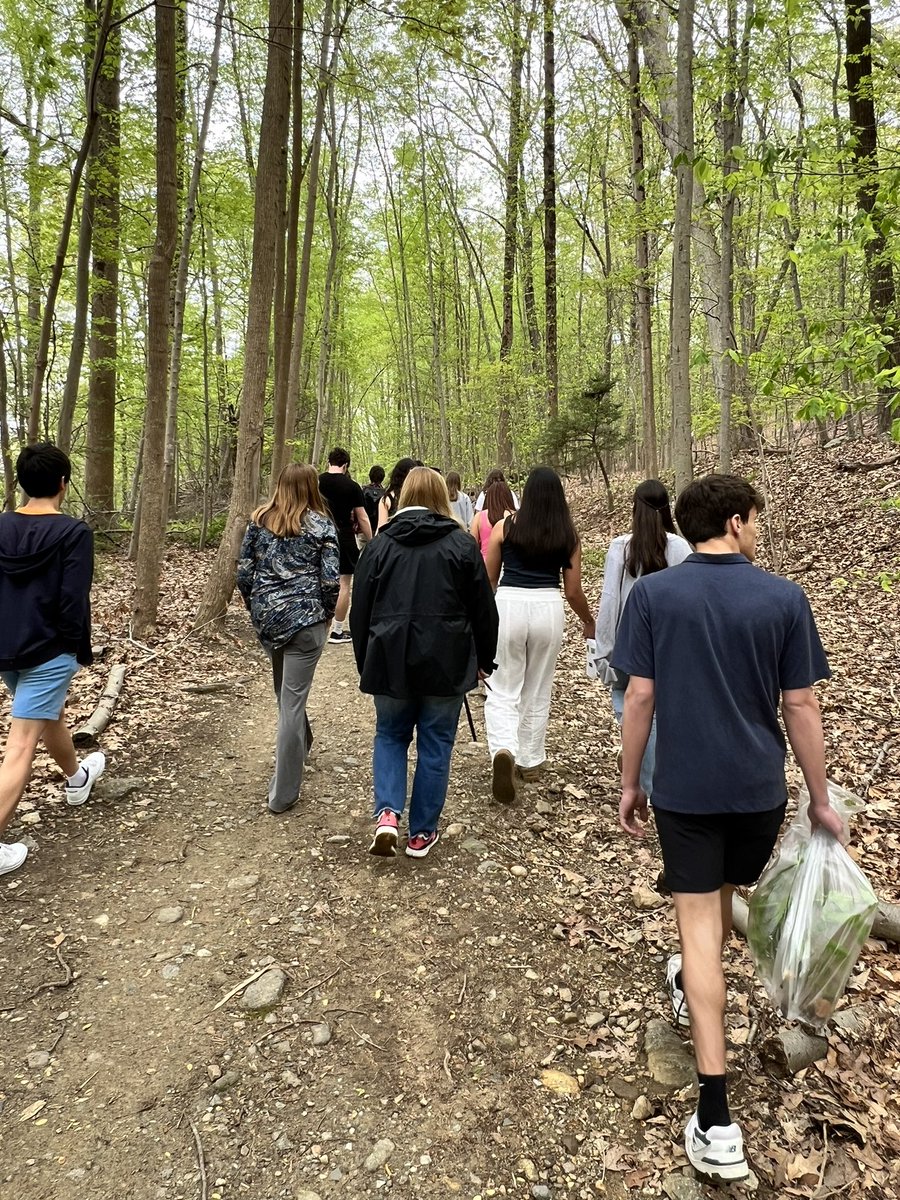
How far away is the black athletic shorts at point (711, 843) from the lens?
214 centimetres

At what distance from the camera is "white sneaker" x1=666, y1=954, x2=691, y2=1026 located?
266 centimetres

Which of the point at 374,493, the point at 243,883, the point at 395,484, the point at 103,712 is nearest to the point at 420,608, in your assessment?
the point at 243,883

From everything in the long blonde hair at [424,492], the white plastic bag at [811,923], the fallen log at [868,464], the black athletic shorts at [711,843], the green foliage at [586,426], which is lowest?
the white plastic bag at [811,923]

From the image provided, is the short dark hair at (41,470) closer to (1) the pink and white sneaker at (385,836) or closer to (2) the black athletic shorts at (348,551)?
(1) the pink and white sneaker at (385,836)

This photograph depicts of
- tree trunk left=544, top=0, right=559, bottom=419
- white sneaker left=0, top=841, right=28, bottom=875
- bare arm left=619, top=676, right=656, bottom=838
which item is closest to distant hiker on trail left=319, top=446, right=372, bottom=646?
white sneaker left=0, top=841, right=28, bottom=875

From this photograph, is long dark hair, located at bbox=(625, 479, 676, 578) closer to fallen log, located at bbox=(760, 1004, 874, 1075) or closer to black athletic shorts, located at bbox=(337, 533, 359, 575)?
Result: fallen log, located at bbox=(760, 1004, 874, 1075)

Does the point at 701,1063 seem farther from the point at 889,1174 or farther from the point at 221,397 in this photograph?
the point at 221,397

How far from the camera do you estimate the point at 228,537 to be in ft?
25.5

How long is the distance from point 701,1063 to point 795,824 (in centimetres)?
85

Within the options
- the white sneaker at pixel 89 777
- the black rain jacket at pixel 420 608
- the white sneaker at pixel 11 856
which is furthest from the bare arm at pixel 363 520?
the white sneaker at pixel 11 856

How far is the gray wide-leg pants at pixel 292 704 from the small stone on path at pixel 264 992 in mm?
1449

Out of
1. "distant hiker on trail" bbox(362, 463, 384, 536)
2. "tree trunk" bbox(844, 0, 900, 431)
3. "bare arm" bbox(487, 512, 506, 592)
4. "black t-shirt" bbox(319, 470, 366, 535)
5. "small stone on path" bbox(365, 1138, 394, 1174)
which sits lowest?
"small stone on path" bbox(365, 1138, 394, 1174)

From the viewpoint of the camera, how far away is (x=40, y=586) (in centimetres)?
336

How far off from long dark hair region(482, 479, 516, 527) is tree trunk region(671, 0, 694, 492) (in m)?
2.08
